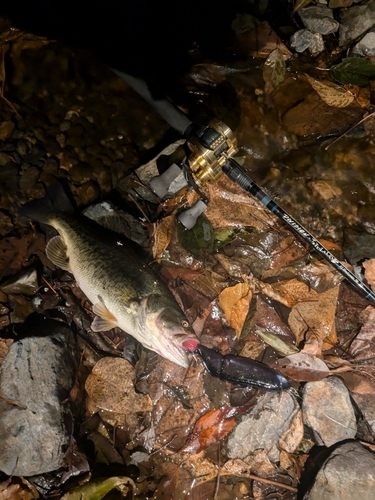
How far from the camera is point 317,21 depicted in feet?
16.7

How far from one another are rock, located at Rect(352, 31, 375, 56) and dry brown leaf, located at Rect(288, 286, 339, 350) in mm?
3356

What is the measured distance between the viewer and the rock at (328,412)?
4.22 meters

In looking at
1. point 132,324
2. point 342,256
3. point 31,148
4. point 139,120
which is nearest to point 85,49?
point 139,120

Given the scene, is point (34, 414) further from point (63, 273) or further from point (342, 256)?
point (342, 256)

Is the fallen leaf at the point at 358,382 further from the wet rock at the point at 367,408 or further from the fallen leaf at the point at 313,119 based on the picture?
the fallen leaf at the point at 313,119

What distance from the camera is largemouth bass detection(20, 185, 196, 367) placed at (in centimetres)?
354

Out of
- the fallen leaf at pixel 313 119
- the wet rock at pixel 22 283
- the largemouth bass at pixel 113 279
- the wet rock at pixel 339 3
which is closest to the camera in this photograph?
the largemouth bass at pixel 113 279

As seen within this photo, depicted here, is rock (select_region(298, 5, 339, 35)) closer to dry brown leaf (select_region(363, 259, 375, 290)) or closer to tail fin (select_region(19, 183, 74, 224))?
dry brown leaf (select_region(363, 259, 375, 290))

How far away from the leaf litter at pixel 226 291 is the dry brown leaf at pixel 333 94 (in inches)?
0.6

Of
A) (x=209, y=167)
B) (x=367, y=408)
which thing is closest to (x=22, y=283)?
(x=209, y=167)

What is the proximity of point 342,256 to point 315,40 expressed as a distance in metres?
2.88

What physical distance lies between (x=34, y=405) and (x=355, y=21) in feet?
19.8

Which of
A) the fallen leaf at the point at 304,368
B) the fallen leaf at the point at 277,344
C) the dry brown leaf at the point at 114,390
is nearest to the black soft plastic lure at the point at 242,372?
the fallen leaf at the point at 304,368

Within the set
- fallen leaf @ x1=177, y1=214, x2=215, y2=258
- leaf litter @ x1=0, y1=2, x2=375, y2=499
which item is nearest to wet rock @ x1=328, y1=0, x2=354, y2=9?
leaf litter @ x1=0, y1=2, x2=375, y2=499
